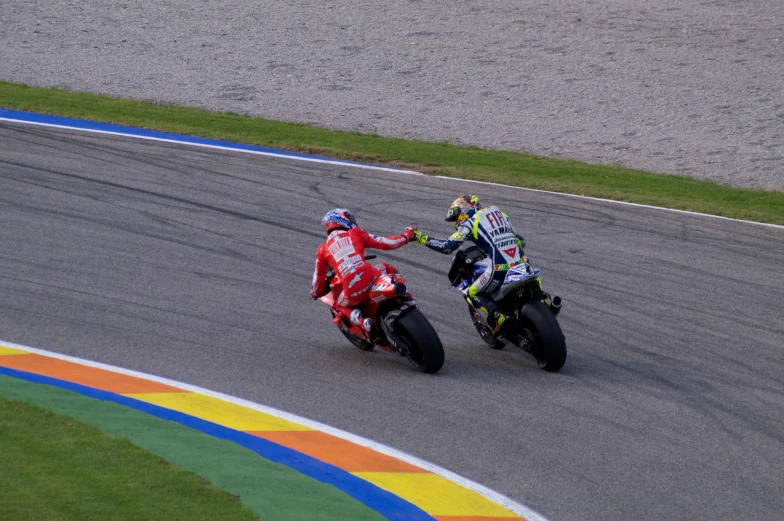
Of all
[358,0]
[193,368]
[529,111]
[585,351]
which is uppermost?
[358,0]

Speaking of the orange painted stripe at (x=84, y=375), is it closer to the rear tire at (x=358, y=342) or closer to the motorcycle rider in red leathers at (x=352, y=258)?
the motorcycle rider in red leathers at (x=352, y=258)

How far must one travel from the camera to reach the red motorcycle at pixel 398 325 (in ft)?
30.0

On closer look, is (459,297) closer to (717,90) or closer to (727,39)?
(717,90)

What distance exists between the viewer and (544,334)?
30.4 feet

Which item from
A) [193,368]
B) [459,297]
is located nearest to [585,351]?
[459,297]

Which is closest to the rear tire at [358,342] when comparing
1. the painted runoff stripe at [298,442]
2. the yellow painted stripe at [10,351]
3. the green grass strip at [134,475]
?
the painted runoff stripe at [298,442]

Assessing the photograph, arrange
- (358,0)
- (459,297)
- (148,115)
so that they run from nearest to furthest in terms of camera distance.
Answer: (459,297)
(148,115)
(358,0)

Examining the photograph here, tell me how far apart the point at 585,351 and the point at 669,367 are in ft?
2.69

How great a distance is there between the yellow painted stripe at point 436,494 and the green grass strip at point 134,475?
1.32ft

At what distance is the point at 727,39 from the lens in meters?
26.3

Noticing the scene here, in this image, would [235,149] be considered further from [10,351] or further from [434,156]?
[10,351]

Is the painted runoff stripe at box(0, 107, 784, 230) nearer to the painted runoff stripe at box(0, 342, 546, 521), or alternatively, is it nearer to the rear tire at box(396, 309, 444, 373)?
the rear tire at box(396, 309, 444, 373)

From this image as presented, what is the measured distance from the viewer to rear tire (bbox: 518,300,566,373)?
928 centimetres

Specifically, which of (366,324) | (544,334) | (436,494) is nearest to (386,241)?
(366,324)
